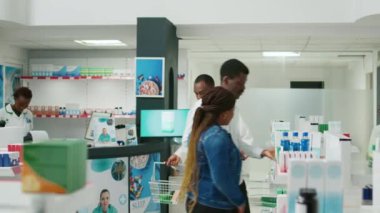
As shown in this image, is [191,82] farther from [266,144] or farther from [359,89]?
[359,89]

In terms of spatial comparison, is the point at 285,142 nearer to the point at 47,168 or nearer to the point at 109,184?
the point at 109,184

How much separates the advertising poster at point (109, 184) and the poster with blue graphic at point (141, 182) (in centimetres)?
8

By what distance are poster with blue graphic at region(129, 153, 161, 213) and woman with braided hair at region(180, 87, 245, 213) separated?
173 cm

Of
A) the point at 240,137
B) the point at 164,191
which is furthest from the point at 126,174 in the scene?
the point at 240,137

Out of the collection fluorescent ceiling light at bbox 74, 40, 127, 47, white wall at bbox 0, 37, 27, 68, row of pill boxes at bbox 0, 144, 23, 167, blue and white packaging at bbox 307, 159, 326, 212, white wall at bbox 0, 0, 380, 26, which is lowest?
row of pill boxes at bbox 0, 144, 23, 167

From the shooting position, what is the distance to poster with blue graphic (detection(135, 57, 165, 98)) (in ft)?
19.5

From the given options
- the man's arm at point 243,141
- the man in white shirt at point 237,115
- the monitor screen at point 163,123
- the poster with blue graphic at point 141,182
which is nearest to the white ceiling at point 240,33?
the monitor screen at point 163,123

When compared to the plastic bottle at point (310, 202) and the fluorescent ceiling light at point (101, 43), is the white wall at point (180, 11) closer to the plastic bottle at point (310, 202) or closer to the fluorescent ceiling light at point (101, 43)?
the fluorescent ceiling light at point (101, 43)

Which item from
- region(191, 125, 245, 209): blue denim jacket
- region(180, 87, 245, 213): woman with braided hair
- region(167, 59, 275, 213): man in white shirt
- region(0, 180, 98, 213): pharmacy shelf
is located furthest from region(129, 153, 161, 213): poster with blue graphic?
region(0, 180, 98, 213): pharmacy shelf

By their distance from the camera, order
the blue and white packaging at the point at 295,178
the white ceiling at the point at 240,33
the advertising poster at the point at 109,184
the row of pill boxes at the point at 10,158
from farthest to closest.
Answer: the white ceiling at the point at 240,33 → the advertising poster at the point at 109,184 → the row of pill boxes at the point at 10,158 → the blue and white packaging at the point at 295,178

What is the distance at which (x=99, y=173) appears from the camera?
13.9 ft

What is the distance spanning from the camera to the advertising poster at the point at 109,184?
13.7 feet

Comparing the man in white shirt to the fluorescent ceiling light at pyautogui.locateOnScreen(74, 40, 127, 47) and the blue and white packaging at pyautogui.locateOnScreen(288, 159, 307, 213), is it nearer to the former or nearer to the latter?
the blue and white packaging at pyautogui.locateOnScreen(288, 159, 307, 213)

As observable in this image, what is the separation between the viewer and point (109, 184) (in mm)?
4293
